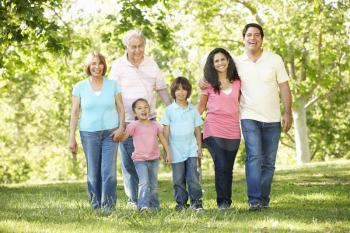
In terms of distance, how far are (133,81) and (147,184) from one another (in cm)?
141

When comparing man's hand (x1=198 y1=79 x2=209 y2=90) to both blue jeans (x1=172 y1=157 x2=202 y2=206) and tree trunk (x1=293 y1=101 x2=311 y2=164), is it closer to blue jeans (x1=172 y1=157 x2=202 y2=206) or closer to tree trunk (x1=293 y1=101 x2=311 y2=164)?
blue jeans (x1=172 y1=157 x2=202 y2=206)

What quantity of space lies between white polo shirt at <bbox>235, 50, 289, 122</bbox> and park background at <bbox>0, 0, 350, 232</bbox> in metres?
0.71

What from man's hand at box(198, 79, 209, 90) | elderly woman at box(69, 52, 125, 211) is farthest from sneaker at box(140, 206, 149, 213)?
man's hand at box(198, 79, 209, 90)

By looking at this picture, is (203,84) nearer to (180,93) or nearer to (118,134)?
(180,93)

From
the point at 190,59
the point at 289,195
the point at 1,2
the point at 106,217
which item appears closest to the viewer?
the point at 106,217

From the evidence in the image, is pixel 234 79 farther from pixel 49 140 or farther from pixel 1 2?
pixel 49 140

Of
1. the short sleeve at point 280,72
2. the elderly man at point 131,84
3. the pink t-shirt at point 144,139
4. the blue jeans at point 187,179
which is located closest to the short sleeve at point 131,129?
the pink t-shirt at point 144,139

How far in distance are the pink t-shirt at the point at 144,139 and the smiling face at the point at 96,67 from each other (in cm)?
76

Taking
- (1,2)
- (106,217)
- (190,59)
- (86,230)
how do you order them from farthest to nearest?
(190,59)
(1,2)
(106,217)
(86,230)

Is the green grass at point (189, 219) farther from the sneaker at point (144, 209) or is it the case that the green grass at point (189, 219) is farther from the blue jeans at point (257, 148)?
the blue jeans at point (257, 148)

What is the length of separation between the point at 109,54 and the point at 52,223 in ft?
61.6

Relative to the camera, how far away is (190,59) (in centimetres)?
2620

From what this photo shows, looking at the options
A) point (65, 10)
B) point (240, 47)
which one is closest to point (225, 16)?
point (240, 47)

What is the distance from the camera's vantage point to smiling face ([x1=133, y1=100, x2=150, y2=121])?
7.76 metres
